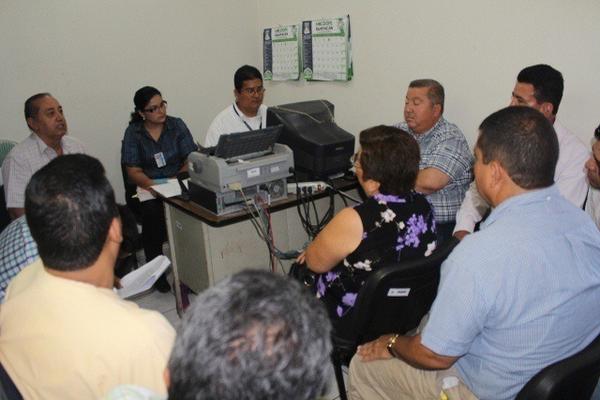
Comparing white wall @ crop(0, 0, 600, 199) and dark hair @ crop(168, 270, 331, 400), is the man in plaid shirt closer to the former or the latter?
white wall @ crop(0, 0, 600, 199)

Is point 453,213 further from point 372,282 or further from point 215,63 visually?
point 215,63

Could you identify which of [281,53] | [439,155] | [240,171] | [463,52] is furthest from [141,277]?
[281,53]

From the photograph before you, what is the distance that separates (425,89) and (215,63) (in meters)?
2.09

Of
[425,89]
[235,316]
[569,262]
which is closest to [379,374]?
[569,262]

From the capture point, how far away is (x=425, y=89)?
2488 millimetres

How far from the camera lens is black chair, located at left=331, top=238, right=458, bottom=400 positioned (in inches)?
58.5

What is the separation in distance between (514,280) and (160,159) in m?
2.58

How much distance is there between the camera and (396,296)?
155cm

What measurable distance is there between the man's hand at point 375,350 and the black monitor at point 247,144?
42.4 inches

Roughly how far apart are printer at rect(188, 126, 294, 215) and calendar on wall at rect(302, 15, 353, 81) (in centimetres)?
114

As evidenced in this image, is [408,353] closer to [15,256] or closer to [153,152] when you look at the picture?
[15,256]

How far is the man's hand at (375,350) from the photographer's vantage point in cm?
154

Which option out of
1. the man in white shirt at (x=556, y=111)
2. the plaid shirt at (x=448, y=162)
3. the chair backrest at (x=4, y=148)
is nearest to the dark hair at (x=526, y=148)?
the man in white shirt at (x=556, y=111)

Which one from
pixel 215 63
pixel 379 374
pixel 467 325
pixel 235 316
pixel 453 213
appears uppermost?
pixel 215 63
